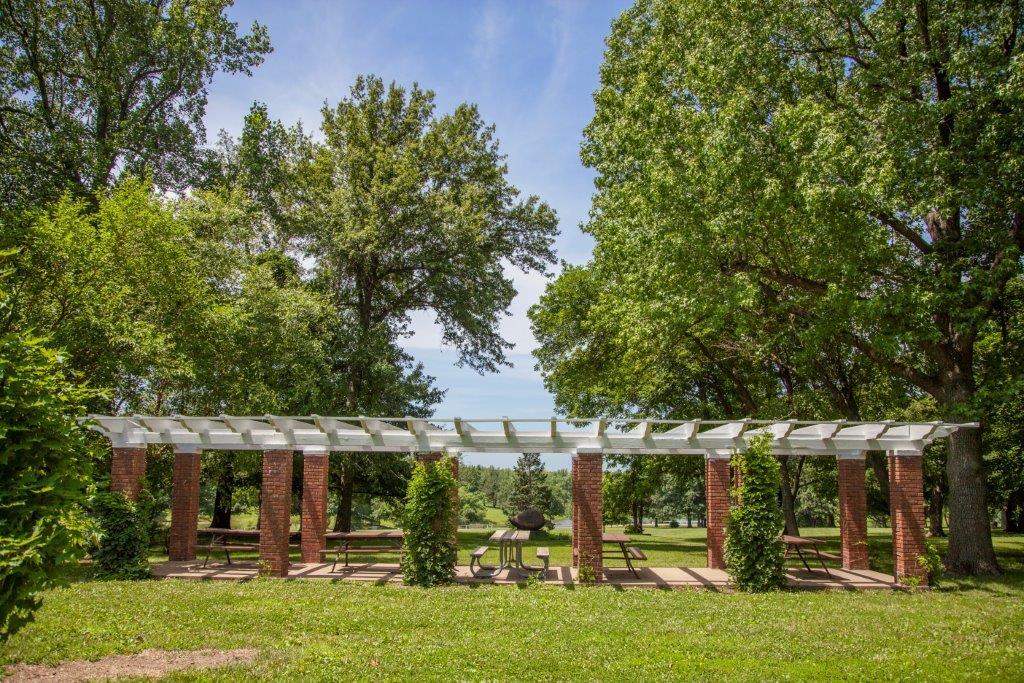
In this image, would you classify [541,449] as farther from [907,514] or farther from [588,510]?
[907,514]

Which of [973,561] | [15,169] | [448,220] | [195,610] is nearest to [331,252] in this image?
[448,220]

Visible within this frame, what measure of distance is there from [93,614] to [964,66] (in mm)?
16372

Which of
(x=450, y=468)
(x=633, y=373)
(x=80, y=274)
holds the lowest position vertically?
(x=450, y=468)

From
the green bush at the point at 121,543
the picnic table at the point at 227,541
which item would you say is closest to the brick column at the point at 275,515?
the picnic table at the point at 227,541

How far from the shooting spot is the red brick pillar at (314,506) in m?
14.0

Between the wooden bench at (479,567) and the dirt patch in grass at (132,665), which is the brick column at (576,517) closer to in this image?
the wooden bench at (479,567)

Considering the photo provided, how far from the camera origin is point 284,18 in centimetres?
1330

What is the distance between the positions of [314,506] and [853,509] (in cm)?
1096

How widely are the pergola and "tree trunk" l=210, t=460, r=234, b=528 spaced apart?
773cm

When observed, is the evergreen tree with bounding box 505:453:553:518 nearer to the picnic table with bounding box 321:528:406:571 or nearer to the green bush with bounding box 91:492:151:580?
the picnic table with bounding box 321:528:406:571

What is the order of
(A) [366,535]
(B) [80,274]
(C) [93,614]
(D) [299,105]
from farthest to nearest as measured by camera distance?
(D) [299,105] < (B) [80,274] < (A) [366,535] < (C) [93,614]

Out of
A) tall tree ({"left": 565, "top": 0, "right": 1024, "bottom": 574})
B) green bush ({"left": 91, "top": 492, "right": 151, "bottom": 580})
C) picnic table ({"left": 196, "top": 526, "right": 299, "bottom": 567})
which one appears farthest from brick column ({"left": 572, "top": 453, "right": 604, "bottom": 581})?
green bush ({"left": 91, "top": 492, "right": 151, "bottom": 580})

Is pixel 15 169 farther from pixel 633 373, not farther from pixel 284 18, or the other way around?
pixel 633 373

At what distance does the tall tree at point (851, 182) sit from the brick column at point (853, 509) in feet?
5.93
